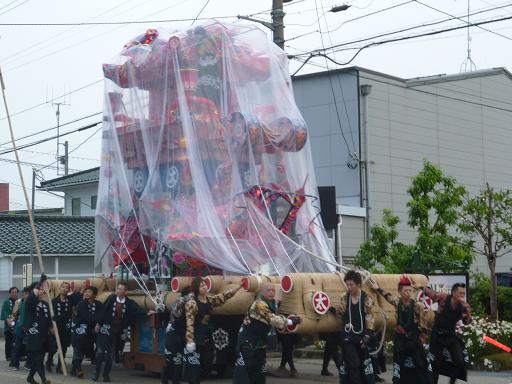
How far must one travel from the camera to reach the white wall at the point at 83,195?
129 feet

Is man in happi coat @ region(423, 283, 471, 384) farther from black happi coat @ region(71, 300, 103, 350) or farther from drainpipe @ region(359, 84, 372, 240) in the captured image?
drainpipe @ region(359, 84, 372, 240)

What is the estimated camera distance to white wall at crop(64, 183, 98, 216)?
3934 cm

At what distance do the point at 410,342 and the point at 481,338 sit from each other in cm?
523

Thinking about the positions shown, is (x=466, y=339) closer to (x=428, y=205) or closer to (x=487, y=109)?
(x=428, y=205)

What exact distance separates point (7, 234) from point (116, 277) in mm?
14522

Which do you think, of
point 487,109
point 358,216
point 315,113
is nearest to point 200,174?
point 358,216

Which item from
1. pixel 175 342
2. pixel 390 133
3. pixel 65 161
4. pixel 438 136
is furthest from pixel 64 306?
pixel 65 161

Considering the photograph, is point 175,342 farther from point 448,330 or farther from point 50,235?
point 50,235

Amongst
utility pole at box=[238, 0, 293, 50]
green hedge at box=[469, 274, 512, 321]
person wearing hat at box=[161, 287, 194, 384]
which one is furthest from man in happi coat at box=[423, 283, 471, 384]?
green hedge at box=[469, 274, 512, 321]

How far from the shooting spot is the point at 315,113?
29.2 m

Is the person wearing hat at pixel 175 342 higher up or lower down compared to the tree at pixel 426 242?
lower down

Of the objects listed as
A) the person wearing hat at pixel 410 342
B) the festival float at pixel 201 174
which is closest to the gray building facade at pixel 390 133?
the festival float at pixel 201 174

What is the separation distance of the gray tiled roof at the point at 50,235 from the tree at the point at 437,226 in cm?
1480

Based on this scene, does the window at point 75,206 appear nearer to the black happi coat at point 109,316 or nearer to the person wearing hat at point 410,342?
the black happi coat at point 109,316
